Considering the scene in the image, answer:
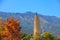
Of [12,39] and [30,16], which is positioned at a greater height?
[30,16]

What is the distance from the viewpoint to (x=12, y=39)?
1862cm

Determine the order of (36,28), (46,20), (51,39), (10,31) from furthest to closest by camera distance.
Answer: (46,20) < (36,28) < (51,39) < (10,31)

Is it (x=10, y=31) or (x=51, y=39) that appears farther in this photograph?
(x=51, y=39)

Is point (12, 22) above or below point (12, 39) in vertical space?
above

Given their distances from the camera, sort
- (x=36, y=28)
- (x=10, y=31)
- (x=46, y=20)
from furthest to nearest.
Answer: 1. (x=46, y=20)
2. (x=36, y=28)
3. (x=10, y=31)

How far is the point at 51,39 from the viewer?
2294 cm

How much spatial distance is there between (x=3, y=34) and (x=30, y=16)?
10745 cm

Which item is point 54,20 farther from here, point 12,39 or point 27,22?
point 12,39

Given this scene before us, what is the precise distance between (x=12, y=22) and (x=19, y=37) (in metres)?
1.44

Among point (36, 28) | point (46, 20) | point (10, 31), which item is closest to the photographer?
point (10, 31)

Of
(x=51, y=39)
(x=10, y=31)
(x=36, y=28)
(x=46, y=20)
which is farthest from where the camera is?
(x=46, y=20)

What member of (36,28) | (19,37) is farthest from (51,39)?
(36,28)

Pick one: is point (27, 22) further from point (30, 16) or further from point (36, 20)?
point (36, 20)

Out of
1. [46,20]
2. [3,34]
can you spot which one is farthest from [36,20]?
[46,20]
